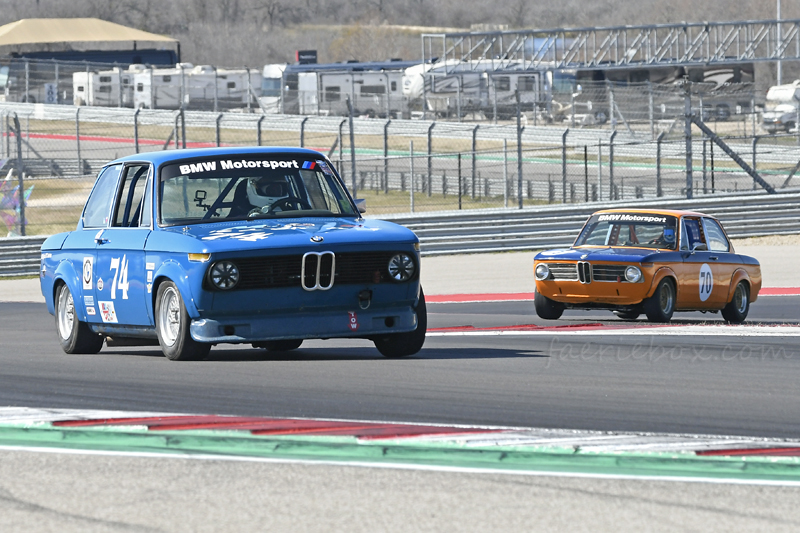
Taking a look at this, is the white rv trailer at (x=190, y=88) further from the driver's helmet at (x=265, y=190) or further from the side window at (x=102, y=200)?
the driver's helmet at (x=265, y=190)

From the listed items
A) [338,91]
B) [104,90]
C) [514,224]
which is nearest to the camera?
[514,224]

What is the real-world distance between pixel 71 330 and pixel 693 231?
298 inches

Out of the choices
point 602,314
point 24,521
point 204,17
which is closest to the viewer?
point 24,521

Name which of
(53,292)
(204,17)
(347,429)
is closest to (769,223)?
(53,292)

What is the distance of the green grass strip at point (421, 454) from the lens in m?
5.55

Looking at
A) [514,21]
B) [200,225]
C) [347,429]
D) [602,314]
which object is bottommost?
[602,314]

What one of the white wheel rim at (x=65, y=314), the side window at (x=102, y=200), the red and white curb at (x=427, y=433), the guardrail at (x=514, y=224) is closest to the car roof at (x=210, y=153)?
the side window at (x=102, y=200)

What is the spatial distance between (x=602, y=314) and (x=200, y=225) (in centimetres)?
802

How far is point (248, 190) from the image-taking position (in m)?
9.63

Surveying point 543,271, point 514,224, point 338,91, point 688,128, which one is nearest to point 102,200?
point 543,271

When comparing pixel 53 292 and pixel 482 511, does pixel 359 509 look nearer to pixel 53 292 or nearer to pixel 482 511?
pixel 482 511

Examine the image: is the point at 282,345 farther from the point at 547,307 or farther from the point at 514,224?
the point at 514,224

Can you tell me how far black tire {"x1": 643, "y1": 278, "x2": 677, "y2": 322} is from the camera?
44.5ft

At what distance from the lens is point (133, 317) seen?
9.49 meters
